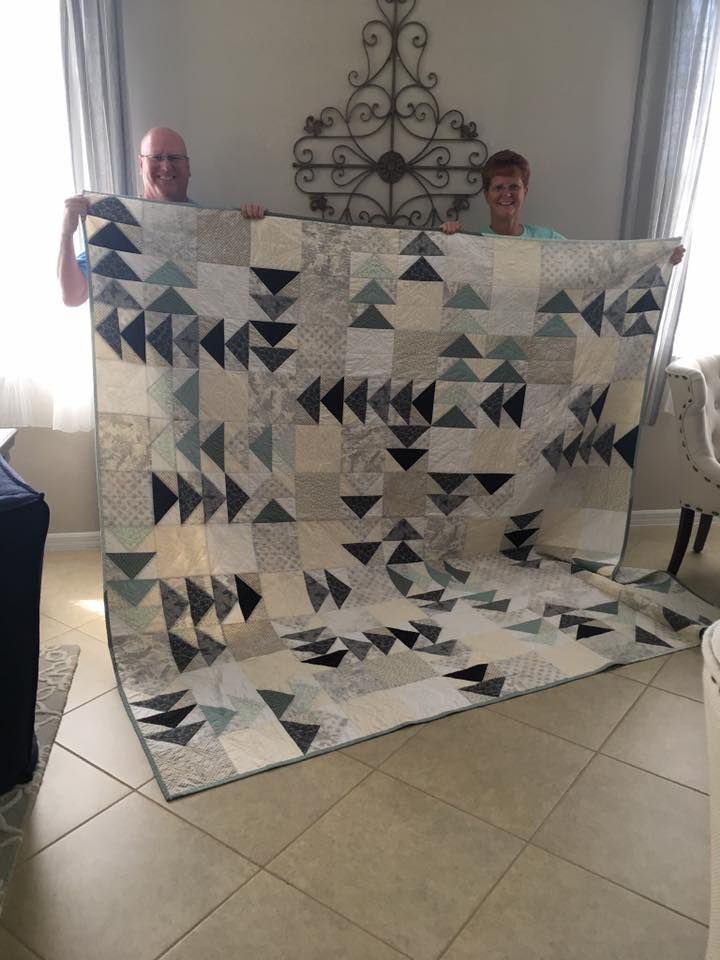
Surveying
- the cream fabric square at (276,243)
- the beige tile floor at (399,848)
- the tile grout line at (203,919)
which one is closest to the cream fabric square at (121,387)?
the cream fabric square at (276,243)

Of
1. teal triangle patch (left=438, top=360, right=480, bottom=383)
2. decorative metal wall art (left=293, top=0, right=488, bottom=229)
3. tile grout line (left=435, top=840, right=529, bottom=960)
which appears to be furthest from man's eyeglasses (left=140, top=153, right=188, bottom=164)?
tile grout line (left=435, top=840, right=529, bottom=960)

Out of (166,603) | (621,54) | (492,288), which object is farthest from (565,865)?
(621,54)

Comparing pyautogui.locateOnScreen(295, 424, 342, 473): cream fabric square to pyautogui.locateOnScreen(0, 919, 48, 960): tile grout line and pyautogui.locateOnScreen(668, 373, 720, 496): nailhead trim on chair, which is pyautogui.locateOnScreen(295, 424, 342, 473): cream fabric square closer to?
pyautogui.locateOnScreen(668, 373, 720, 496): nailhead trim on chair

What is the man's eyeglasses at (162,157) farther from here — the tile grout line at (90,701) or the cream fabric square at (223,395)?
the tile grout line at (90,701)

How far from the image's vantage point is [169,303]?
211cm

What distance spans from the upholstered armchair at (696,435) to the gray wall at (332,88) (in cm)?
76

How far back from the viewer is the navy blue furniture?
4.49 ft

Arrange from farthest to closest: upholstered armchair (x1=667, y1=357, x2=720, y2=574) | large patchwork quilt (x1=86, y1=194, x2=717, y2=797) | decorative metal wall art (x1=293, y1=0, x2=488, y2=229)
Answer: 1. decorative metal wall art (x1=293, y1=0, x2=488, y2=229)
2. upholstered armchair (x1=667, y1=357, x2=720, y2=574)
3. large patchwork quilt (x1=86, y1=194, x2=717, y2=797)

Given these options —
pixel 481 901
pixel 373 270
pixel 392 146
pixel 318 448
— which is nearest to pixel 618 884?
pixel 481 901

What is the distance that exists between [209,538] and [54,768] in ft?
2.49

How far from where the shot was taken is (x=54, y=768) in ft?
5.51

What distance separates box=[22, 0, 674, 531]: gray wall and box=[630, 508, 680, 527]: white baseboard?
4.00ft

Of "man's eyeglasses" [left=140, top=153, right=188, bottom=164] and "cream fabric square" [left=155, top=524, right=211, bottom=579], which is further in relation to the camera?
"man's eyeglasses" [left=140, top=153, right=188, bottom=164]

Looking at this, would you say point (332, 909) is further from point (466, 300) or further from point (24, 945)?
point (466, 300)
